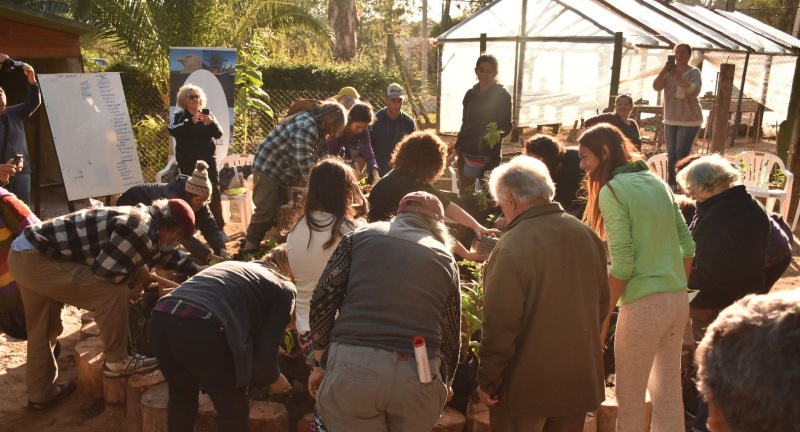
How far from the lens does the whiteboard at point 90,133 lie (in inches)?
323

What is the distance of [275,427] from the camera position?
12.4 feet

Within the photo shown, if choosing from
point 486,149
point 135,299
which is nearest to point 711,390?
point 135,299

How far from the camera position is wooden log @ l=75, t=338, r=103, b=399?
4.43 meters

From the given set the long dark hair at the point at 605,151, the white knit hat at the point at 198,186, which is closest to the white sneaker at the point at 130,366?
the white knit hat at the point at 198,186

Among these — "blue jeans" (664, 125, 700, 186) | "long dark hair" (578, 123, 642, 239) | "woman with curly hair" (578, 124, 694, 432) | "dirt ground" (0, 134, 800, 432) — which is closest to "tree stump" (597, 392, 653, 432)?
"woman with curly hair" (578, 124, 694, 432)

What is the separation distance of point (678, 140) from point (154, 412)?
689 centimetres

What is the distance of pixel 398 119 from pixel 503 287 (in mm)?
4715

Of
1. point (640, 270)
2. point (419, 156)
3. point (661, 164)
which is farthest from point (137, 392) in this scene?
point (661, 164)

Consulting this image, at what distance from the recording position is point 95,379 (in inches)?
176

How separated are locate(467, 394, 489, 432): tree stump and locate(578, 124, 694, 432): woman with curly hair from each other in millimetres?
668

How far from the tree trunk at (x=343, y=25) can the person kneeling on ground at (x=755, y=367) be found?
17.6m

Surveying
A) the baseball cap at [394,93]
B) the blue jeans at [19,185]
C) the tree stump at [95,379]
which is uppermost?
the baseball cap at [394,93]

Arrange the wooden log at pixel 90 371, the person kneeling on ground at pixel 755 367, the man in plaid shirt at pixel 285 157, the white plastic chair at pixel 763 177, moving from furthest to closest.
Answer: the white plastic chair at pixel 763 177, the man in plaid shirt at pixel 285 157, the wooden log at pixel 90 371, the person kneeling on ground at pixel 755 367

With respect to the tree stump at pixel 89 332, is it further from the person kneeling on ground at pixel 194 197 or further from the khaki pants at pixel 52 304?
the person kneeling on ground at pixel 194 197
